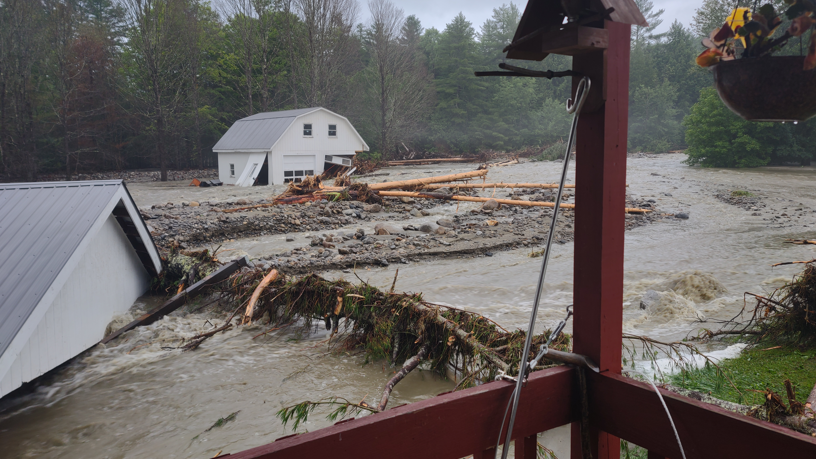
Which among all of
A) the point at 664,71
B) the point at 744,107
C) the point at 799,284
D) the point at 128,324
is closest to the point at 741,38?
the point at 744,107

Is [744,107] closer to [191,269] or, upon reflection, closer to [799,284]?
[799,284]

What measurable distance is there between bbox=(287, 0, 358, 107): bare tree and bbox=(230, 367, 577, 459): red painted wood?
120ft

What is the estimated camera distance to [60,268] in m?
5.02

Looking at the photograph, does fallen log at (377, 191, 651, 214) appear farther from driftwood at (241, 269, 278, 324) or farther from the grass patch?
the grass patch

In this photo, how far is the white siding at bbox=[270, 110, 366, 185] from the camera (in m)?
25.9

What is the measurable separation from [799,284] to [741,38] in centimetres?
381

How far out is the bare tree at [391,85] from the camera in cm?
3962

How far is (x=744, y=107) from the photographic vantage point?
1.93m

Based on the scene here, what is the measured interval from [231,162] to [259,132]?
2214 millimetres

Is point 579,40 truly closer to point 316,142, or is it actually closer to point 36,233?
point 36,233

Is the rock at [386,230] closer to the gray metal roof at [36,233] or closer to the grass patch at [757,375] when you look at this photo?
the gray metal roof at [36,233]

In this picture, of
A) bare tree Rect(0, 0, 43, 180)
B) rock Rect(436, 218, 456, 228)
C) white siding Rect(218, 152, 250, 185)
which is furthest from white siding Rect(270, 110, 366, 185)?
rock Rect(436, 218, 456, 228)

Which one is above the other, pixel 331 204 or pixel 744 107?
pixel 744 107

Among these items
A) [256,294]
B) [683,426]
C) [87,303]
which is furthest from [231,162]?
[683,426]
